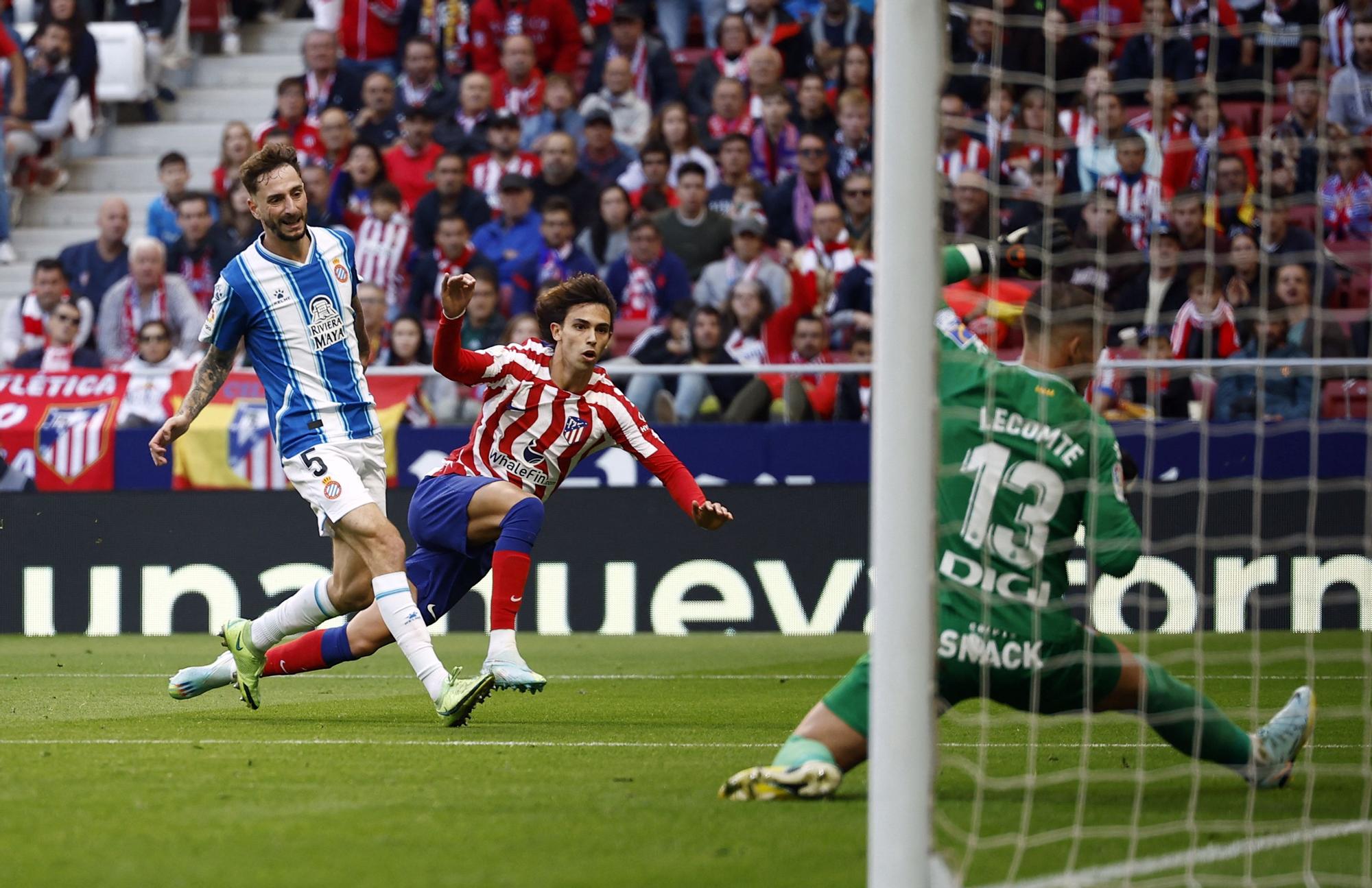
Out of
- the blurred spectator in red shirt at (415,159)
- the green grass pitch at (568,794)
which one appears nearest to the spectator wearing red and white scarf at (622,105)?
the blurred spectator in red shirt at (415,159)

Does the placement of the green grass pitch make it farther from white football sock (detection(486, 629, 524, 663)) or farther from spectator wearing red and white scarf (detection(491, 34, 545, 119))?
spectator wearing red and white scarf (detection(491, 34, 545, 119))

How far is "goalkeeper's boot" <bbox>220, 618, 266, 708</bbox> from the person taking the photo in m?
6.99

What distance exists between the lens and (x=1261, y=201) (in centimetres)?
1054

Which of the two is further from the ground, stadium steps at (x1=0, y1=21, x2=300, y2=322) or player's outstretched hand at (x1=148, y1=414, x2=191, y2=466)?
stadium steps at (x1=0, y1=21, x2=300, y2=322)

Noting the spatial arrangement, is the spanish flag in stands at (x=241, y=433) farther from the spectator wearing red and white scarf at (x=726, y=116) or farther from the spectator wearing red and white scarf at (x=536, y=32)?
the spectator wearing red and white scarf at (x=536, y=32)

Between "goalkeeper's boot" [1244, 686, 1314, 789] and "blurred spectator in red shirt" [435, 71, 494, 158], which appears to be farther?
"blurred spectator in red shirt" [435, 71, 494, 158]

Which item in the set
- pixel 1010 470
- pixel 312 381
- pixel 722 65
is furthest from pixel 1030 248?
pixel 722 65

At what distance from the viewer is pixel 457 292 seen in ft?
20.6

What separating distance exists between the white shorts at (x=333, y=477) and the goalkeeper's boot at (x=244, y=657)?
1.75 ft

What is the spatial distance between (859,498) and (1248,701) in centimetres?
380

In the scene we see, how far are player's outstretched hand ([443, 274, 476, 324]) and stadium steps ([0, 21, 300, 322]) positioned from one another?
34.4ft

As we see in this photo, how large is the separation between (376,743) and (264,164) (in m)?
2.23

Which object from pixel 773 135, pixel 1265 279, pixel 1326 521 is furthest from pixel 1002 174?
pixel 1326 521

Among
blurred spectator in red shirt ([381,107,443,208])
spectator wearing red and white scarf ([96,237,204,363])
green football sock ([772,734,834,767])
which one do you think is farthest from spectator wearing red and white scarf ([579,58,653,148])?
green football sock ([772,734,834,767])
